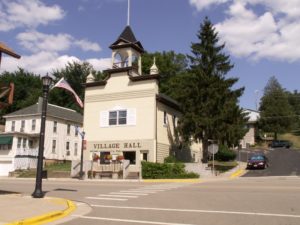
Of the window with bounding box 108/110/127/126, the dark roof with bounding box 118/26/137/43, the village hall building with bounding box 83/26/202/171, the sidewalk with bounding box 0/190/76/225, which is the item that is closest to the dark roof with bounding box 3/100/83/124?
the village hall building with bounding box 83/26/202/171

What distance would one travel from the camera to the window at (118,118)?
4006 cm

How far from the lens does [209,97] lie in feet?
131

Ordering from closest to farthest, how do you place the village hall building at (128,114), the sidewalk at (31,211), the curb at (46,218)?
the curb at (46,218) → the sidewalk at (31,211) → the village hall building at (128,114)

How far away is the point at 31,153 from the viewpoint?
5366cm

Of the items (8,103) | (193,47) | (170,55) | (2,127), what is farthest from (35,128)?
(8,103)

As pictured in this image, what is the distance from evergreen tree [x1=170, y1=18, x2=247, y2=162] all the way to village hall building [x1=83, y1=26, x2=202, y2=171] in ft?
8.36

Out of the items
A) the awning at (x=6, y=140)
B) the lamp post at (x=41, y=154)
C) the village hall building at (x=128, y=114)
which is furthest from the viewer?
the awning at (x=6, y=140)

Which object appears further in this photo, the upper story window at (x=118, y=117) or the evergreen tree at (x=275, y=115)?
the evergreen tree at (x=275, y=115)

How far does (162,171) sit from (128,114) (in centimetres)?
764

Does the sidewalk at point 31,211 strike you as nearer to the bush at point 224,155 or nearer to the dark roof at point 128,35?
the dark roof at point 128,35

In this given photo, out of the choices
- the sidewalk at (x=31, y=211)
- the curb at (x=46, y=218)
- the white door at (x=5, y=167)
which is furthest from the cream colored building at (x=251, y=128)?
the curb at (x=46, y=218)

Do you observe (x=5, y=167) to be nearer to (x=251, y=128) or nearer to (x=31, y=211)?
(x=31, y=211)

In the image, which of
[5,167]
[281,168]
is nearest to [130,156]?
[281,168]

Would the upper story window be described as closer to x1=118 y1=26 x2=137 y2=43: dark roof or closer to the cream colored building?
x1=118 y1=26 x2=137 y2=43: dark roof
